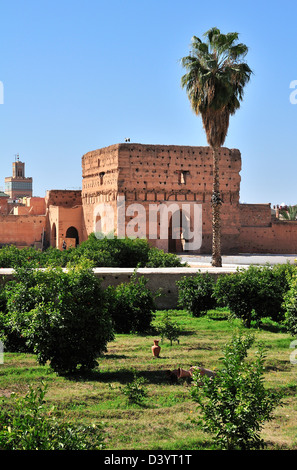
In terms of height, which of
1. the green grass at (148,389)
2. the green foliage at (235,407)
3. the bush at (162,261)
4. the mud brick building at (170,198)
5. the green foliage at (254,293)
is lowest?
the green grass at (148,389)

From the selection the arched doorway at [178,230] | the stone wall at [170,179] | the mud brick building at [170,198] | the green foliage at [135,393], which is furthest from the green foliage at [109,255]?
the arched doorway at [178,230]

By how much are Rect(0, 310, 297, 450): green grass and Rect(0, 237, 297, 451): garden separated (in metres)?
0.02

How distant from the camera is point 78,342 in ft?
31.1

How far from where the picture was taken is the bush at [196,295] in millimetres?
14812

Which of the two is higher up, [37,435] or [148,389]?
[37,435]

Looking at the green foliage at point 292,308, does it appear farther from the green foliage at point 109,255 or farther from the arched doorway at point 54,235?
the arched doorway at point 54,235

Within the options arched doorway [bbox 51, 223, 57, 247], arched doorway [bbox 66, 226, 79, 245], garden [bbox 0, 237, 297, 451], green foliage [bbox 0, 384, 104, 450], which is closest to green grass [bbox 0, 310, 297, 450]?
garden [bbox 0, 237, 297, 451]

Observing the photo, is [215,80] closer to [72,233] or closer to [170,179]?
[170,179]

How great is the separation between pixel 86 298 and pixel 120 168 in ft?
74.8

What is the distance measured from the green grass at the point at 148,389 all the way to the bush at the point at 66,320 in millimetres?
319

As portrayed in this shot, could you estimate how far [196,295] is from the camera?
14750mm

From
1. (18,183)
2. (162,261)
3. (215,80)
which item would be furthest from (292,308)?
(18,183)

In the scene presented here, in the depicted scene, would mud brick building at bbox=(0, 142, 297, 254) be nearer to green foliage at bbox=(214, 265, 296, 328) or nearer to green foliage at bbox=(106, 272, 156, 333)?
green foliage at bbox=(214, 265, 296, 328)

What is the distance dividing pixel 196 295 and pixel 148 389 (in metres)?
6.06
